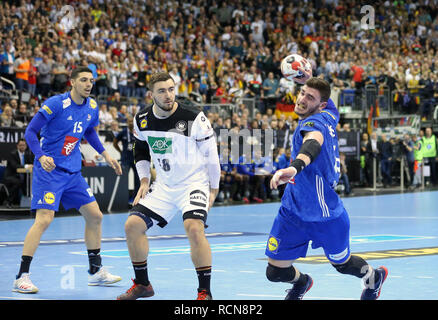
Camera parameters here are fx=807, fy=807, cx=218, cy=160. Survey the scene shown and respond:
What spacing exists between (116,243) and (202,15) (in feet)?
67.9

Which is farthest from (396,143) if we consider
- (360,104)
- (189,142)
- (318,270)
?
(189,142)

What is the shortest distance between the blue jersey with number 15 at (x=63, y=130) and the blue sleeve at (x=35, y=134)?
6cm

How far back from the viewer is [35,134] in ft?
29.1

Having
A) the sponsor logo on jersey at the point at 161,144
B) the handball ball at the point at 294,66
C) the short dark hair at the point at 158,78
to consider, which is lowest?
the sponsor logo on jersey at the point at 161,144

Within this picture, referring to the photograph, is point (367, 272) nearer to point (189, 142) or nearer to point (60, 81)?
point (189, 142)

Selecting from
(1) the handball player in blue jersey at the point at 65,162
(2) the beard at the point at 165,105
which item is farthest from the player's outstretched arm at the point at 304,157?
(1) the handball player in blue jersey at the point at 65,162

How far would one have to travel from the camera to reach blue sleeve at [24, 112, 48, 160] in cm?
881

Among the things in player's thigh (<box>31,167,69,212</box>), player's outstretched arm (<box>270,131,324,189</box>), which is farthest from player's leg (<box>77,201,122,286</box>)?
player's outstretched arm (<box>270,131,324,189</box>)

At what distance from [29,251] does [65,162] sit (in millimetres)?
1089

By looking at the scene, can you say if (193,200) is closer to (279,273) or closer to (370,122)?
(279,273)

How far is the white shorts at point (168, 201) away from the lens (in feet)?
24.9

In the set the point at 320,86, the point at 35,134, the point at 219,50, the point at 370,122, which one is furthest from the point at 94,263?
the point at 370,122

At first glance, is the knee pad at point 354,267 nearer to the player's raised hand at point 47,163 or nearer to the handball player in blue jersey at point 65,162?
the handball player in blue jersey at point 65,162

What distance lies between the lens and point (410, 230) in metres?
15.3
